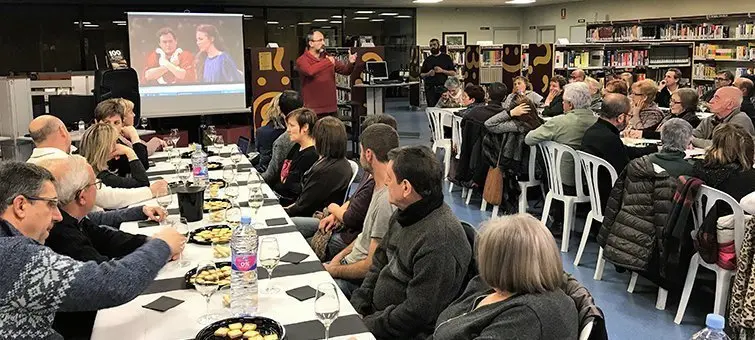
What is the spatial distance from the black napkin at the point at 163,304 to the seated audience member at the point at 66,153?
1.46 m

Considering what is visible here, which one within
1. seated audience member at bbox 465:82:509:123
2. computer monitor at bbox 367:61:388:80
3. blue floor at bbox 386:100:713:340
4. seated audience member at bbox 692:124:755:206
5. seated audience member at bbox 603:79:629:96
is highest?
computer monitor at bbox 367:61:388:80

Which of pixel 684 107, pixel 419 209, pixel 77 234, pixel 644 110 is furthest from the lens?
pixel 644 110

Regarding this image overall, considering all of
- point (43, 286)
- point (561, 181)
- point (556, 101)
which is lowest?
point (561, 181)

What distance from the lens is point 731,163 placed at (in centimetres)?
366

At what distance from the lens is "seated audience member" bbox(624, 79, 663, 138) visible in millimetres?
6262

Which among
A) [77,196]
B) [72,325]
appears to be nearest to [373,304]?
[72,325]

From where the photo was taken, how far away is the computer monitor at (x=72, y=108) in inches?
279

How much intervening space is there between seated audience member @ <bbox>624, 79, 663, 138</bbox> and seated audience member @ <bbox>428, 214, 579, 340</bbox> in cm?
489

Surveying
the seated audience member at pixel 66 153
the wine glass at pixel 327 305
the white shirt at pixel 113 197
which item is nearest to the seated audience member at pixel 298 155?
the seated audience member at pixel 66 153

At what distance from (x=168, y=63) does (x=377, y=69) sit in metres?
3.34

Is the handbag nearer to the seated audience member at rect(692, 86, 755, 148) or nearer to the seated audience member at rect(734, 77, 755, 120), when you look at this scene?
the seated audience member at rect(692, 86, 755, 148)

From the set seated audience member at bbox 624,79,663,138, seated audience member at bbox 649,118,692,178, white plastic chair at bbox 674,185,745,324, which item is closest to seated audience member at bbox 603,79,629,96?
seated audience member at bbox 624,79,663,138

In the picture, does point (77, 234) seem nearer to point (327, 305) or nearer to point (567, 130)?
point (327, 305)

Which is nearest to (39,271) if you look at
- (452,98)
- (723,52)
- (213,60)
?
(452,98)
